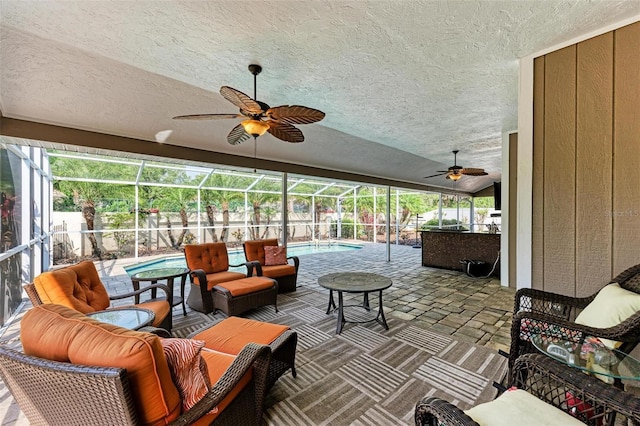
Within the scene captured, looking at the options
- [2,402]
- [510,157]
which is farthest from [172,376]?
[510,157]

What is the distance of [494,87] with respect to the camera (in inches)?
124

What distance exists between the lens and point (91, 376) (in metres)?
0.91

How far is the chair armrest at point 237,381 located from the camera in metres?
1.11

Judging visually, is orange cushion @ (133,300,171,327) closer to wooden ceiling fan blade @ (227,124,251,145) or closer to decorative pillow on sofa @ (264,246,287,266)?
wooden ceiling fan blade @ (227,124,251,145)

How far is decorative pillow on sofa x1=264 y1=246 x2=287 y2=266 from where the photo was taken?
4.75 metres

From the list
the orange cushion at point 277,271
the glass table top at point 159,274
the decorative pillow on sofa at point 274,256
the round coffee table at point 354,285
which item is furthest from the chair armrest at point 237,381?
the decorative pillow on sofa at point 274,256

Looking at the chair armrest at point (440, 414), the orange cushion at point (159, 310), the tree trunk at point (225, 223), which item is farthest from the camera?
the tree trunk at point (225, 223)

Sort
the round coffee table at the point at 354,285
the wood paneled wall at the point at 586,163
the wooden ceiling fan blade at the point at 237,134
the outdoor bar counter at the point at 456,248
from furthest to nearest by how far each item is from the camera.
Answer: the outdoor bar counter at the point at 456,248 < the round coffee table at the point at 354,285 < the wooden ceiling fan blade at the point at 237,134 < the wood paneled wall at the point at 586,163

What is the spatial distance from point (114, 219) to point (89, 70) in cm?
Answer: 575

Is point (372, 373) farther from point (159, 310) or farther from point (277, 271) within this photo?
point (277, 271)

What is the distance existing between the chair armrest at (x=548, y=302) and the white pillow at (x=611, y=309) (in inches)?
9.7

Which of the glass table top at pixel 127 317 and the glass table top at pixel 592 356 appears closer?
the glass table top at pixel 592 356

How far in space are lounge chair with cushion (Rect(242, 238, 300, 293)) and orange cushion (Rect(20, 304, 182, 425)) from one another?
3.35 meters

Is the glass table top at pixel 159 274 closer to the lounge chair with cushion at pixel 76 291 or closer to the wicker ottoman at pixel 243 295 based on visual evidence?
the wicker ottoman at pixel 243 295
